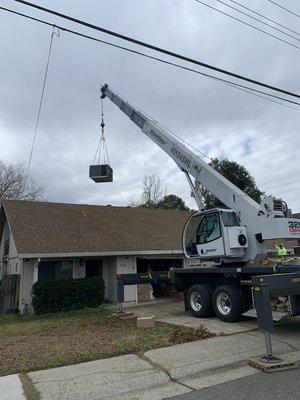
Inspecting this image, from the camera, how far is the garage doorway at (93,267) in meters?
20.1

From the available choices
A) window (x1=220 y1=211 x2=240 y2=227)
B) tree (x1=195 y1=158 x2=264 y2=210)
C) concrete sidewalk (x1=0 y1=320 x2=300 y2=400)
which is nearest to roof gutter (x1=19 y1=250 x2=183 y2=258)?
window (x1=220 y1=211 x2=240 y2=227)

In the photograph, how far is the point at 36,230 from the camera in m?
18.5

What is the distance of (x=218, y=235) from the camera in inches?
493

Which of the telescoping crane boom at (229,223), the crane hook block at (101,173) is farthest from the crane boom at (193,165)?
the crane hook block at (101,173)

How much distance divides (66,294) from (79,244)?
2.38 metres

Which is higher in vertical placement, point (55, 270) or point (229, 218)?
point (229, 218)

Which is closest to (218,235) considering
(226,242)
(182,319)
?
(226,242)

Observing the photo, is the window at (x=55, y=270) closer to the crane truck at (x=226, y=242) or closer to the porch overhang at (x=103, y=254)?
the porch overhang at (x=103, y=254)

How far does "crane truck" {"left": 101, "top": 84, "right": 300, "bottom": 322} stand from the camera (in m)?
11.5

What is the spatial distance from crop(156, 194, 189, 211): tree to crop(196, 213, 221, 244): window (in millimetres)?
34987

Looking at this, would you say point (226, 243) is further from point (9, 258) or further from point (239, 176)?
point (239, 176)

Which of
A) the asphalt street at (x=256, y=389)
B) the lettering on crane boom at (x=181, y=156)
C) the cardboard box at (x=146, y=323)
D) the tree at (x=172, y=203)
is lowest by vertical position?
the asphalt street at (x=256, y=389)

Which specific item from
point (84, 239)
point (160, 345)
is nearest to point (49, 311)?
point (84, 239)

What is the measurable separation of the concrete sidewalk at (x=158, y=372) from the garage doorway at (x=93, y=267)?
1169 cm
